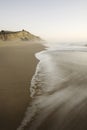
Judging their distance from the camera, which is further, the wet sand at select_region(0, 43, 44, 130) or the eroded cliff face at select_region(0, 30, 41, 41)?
the eroded cliff face at select_region(0, 30, 41, 41)

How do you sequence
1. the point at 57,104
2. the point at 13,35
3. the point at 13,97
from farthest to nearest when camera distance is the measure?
1. the point at 13,35
2. the point at 13,97
3. the point at 57,104

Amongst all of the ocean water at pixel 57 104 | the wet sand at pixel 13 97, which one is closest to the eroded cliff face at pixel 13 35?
Result: the wet sand at pixel 13 97

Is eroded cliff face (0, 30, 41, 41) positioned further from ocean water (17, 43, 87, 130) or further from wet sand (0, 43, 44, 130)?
ocean water (17, 43, 87, 130)

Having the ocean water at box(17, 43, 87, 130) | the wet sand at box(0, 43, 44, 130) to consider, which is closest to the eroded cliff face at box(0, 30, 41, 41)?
the wet sand at box(0, 43, 44, 130)

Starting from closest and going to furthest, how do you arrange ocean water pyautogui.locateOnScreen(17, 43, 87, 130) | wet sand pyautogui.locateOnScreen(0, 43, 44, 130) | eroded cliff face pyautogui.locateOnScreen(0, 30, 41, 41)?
ocean water pyautogui.locateOnScreen(17, 43, 87, 130) → wet sand pyautogui.locateOnScreen(0, 43, 44, 130) → eroded cliff face pyautogui.locateOnScreen(0, 30, 41, 41)

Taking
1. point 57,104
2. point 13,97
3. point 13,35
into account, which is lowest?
point 13,35

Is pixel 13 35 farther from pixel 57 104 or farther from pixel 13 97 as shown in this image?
pixel 57 104

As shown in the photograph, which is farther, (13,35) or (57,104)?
(13,35)

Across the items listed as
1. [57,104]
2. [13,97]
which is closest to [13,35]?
[13,97]

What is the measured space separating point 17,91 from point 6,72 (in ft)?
12.3

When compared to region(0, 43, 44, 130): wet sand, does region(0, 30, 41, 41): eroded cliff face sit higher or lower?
lower

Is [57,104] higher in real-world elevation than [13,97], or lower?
higher

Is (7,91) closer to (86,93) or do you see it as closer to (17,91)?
(17,91)

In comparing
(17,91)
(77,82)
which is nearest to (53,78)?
(77,82)
